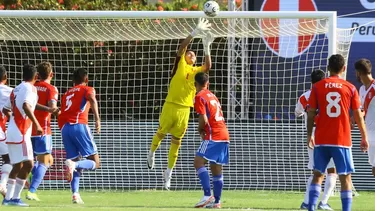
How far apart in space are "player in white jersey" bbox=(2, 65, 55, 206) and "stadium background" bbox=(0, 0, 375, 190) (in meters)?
5.33

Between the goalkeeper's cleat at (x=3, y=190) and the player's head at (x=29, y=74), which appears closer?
the player's head at (x=29, y=74)

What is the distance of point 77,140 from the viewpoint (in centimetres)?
1518

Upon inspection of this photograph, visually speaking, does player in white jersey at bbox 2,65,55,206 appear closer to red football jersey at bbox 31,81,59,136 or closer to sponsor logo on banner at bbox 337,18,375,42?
red football jersey at bbox 31,81,59,136

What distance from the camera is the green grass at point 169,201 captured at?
46.4 feet

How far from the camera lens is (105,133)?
19.6 m

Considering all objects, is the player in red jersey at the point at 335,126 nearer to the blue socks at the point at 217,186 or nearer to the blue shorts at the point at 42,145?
the blue socks at the point at 217,186

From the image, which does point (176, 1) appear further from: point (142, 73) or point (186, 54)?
point (186, 54)

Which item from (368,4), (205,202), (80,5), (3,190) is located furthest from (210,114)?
(80,5)

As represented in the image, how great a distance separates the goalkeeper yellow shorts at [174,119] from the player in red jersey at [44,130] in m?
2.26

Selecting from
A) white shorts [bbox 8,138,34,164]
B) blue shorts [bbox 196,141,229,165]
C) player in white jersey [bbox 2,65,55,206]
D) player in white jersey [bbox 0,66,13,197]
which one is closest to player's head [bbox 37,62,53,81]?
player in white jersey [bbox 0,66,13,197]

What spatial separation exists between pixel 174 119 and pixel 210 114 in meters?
2.49

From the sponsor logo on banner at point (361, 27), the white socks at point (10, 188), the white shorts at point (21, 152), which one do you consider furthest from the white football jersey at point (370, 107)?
the sponsor logo on banner at point (361, 27)

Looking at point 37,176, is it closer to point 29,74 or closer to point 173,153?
point 29,74

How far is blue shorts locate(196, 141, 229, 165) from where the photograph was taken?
47.1ft
